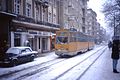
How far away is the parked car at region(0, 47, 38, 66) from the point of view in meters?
22.1

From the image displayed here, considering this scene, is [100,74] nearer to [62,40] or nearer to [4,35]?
[62,40]

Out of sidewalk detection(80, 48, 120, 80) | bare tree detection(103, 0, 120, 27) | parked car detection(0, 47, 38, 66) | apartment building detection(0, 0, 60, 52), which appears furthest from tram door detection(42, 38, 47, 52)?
sidewalk detection(80, 48, 120, 80)

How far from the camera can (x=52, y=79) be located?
46.0 feet

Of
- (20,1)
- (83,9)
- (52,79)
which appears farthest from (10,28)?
(83,9)

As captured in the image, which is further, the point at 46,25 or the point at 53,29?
the point at 53,29

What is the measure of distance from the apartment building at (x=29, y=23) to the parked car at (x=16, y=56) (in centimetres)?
571

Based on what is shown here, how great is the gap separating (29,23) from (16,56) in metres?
15.4

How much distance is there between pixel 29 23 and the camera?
37.8 metres

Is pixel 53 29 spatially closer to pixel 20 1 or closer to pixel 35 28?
pixel 35 28

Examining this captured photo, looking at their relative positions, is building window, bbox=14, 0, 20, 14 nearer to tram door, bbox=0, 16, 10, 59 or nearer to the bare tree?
tram door, bbox=0, 16, 10, 59

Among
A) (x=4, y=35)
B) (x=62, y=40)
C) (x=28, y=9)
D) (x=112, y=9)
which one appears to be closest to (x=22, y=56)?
(x=4, y=35)

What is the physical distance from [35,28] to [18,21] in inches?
292

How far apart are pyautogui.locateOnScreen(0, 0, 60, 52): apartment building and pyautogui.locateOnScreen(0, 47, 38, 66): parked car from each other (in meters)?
Answer: 5.71

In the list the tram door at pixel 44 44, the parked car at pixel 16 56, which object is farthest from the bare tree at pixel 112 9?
the parked car at pixel 16 56
